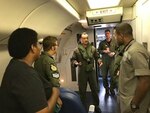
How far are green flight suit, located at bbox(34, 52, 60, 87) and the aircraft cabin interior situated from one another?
432mm

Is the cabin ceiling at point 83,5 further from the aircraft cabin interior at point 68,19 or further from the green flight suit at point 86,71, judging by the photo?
the green flight suit at point 86,71

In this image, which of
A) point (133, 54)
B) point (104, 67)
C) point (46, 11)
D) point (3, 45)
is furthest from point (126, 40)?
point (104, 67)

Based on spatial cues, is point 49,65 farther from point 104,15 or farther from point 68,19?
point 104,15

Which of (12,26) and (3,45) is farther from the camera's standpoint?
(3,45)

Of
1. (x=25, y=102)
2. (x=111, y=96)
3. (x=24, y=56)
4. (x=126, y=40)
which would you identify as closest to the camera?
(x=25, y=102)

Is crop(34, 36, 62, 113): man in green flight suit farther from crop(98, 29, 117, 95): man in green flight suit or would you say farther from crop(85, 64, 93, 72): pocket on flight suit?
crop(98, 29, 117, 95): man in green flight suit

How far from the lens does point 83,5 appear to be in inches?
155

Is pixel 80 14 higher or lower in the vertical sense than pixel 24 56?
higher

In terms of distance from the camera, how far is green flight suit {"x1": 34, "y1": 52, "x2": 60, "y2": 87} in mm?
2705

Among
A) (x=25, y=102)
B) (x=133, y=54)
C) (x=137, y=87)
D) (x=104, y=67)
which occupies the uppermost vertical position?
(x=133, y=54)

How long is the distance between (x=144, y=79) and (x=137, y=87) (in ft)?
0.38

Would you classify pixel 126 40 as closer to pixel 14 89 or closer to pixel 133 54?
pixel 133 54

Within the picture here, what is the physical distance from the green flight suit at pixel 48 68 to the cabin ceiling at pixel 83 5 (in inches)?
46.1

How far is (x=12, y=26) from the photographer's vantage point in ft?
7.39
